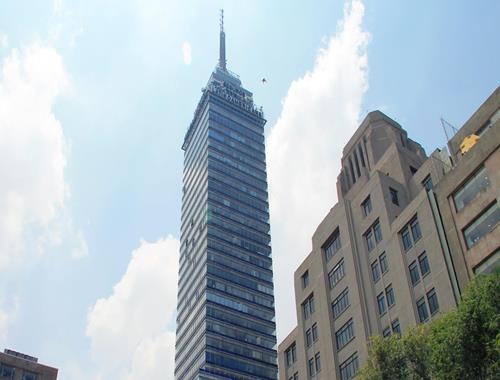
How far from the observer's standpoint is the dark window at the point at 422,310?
49406 millimetres

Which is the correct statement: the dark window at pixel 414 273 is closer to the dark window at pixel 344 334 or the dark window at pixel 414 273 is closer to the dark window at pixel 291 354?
the dark window at pixel 344 334

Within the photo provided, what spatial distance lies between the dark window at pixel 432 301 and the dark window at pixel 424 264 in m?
1.84

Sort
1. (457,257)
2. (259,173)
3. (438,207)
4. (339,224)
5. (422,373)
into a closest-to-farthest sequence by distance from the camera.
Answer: (422,373) < (457,257) < (438,207) < (339,224) < (259,173)

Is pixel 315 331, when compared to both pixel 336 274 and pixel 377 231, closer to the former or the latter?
pixel 336 274

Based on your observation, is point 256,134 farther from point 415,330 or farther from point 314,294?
point 415,330

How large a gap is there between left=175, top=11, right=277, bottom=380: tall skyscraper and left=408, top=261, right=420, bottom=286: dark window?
299 ft

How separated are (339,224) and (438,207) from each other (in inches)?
616

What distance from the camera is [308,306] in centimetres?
6769

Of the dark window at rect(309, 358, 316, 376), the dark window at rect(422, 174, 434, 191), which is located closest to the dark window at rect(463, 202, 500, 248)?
the dark window at rect(422, 174, 434, 191)

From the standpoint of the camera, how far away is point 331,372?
5859 centimetres

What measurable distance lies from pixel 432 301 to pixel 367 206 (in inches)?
593

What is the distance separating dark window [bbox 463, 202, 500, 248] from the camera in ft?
144

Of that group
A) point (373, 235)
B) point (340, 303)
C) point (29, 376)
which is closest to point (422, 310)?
point (373, 235)

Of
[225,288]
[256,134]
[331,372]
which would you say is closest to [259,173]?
[256,134]
